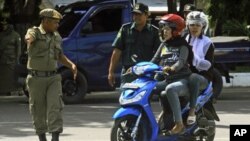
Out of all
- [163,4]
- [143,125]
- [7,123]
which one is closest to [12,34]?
[7,123]

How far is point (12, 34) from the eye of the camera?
15.8 m

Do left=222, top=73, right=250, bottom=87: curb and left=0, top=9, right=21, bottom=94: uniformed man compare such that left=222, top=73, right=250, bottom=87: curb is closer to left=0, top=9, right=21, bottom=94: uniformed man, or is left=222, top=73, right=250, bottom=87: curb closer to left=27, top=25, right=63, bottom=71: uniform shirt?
left=0, top=9, right=21, bottom=94: uniformed man

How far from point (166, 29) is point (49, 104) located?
5.99 ft

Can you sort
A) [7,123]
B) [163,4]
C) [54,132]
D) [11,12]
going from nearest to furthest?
[54,132] → [7,123] → [11,12] → [163,4]

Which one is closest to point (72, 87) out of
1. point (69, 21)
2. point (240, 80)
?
point (69, 21)

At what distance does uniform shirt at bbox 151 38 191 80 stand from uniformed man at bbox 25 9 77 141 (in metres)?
1.21

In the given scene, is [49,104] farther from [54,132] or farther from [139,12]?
[139,12]

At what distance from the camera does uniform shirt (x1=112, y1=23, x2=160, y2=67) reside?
8.68 metres

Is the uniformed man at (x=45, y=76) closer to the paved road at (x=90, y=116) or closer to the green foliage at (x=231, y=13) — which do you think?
the paved road at (x=90, y=116)

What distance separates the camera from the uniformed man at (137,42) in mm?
8633

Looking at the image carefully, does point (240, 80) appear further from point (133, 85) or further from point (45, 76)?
point (133, 85)

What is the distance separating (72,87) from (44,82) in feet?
18.3

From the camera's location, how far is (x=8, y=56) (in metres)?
16.0

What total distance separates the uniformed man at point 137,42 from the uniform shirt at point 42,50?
2.92 ft
